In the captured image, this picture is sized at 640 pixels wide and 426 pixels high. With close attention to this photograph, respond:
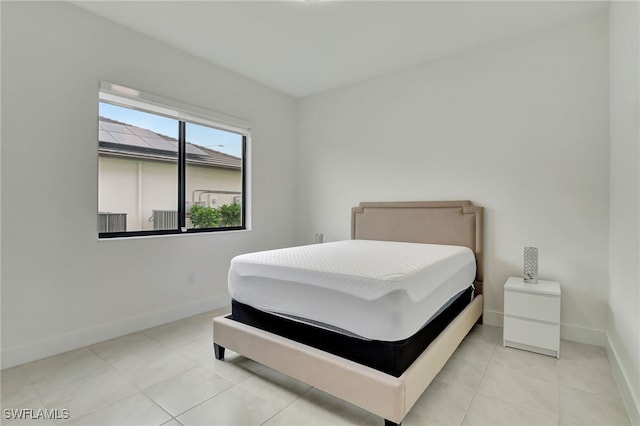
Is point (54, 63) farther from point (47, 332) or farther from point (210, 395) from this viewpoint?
point (210, 395)

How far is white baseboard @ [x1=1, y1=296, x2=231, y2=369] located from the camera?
2.16 m

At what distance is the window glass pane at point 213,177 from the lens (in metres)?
3.36

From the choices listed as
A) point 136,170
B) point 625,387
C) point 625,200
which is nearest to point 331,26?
point 136,170

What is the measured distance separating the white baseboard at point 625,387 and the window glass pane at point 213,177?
352cm

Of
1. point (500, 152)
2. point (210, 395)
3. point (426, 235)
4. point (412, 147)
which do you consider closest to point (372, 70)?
point (412, 147)

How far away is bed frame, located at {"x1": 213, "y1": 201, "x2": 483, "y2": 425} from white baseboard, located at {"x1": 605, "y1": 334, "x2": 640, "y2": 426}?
867mm

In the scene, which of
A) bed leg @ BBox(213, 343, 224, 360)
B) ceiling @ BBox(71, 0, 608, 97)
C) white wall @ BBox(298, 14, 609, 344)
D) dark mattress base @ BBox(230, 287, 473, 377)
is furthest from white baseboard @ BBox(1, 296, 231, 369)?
ceiling @ BBox(71, 0, 608, 97)

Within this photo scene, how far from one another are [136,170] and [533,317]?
142 inches

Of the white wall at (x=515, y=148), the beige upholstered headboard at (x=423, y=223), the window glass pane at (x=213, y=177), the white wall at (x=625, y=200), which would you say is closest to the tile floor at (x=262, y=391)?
the white wall at (x=625, y=200)

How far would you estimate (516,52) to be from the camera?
284 cm

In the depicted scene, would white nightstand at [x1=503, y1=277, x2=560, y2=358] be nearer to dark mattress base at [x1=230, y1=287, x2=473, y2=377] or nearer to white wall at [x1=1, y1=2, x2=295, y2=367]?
dark mattress base at [x1=230, y1=287, x2=473, y2=377]

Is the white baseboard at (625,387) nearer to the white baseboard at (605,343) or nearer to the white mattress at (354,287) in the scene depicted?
the white baseboard at (605,343)

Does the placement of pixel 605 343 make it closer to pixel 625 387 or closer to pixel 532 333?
pixel 532 333

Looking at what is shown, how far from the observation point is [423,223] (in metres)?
3.25
